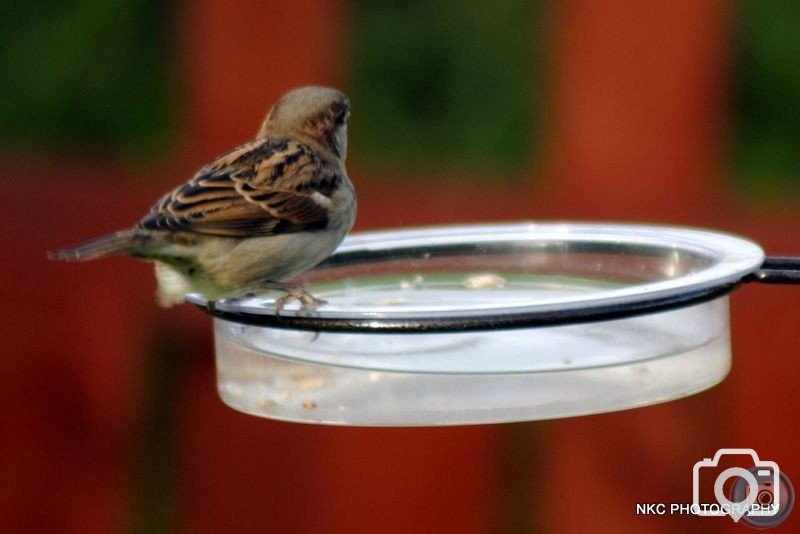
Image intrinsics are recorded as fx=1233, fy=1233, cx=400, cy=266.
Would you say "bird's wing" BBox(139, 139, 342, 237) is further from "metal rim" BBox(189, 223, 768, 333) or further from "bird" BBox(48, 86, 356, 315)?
"metal rim" BBox(189, 223, 768, 333)

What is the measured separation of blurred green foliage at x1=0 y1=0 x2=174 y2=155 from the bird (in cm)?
83

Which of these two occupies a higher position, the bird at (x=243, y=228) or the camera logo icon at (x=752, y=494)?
the bird at (x=243, y=228)

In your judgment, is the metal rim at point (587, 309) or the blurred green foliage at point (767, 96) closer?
the metal rim at point (587, 309)

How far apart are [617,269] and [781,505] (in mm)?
624

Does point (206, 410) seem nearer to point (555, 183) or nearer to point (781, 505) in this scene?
point (555, 183)

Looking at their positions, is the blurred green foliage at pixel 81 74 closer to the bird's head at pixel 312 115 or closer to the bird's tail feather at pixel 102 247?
the bird's head at pixel 312 115

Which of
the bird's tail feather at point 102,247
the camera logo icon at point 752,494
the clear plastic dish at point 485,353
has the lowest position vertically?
the camera logo icon at point 752,494

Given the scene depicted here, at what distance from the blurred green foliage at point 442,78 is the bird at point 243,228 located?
21.7 inches

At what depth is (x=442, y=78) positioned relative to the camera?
296 centimetres

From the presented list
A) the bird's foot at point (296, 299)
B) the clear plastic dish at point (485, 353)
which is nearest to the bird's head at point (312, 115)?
the bird's foot at point (296, 299)

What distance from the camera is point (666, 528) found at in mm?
2871

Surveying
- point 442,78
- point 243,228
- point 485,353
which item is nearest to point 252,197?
point 243,228

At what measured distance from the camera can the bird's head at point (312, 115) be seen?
256cm

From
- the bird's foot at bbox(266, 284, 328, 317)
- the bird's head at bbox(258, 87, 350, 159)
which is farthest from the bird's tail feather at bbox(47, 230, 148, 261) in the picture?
the bird's head at bbox(258, 87, 350, 159)
